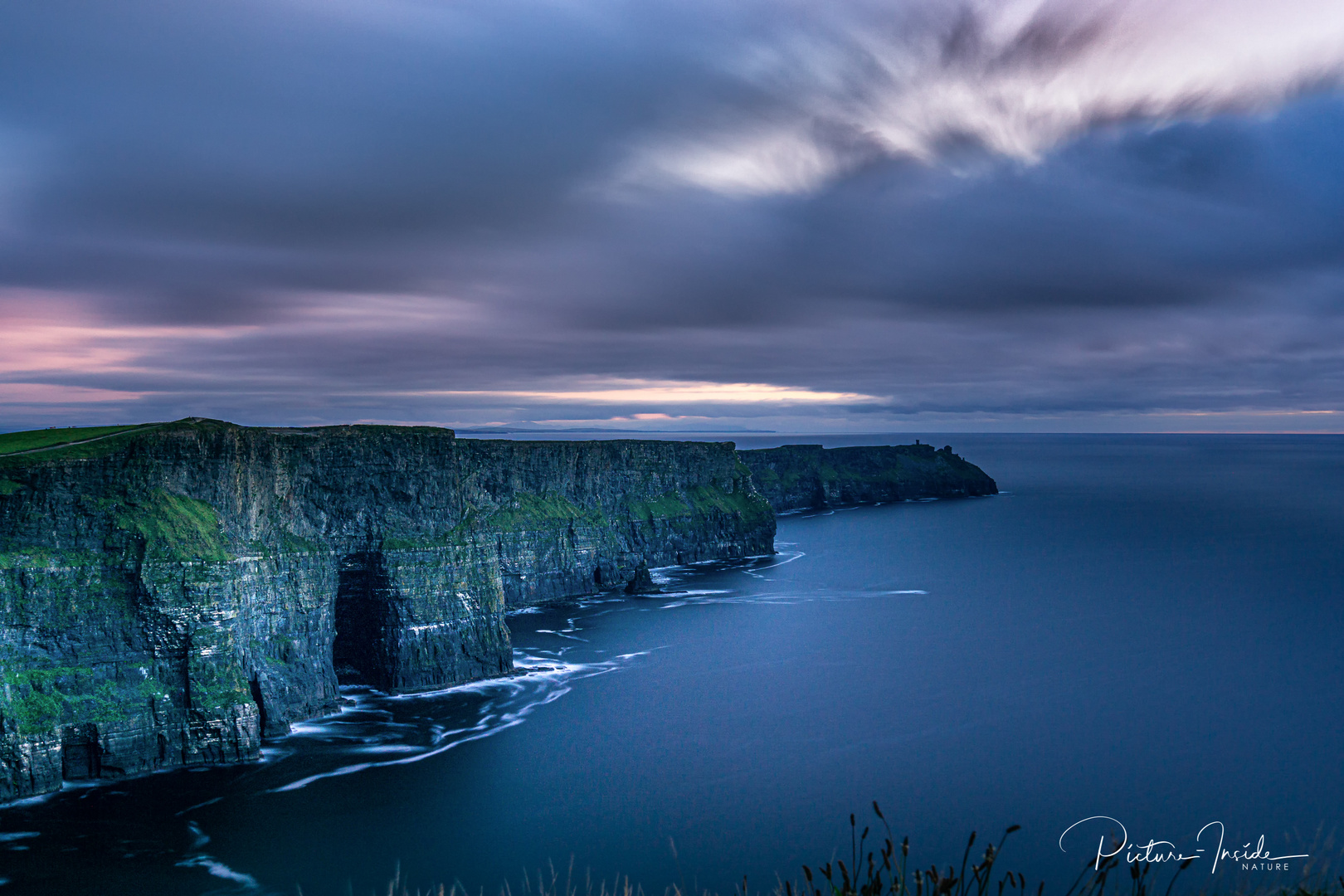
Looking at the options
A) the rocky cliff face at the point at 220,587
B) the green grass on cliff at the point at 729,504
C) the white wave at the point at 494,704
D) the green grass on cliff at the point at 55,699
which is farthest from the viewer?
the green grass on cliff at the point at 729,504

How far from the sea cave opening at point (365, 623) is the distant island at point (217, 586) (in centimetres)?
14

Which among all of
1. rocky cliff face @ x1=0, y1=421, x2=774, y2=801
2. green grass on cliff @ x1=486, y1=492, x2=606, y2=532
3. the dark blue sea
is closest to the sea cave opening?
rocky cliff face @ x1=0, y1=421, x2=774, y2=801

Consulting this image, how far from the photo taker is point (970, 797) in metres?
49.3

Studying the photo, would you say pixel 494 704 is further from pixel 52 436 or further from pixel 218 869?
pixel 52 436

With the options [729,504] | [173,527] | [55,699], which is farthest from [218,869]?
[729,504]

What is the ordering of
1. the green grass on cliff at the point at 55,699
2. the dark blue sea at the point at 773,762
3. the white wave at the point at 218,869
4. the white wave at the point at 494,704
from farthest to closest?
the white wave at the point at 494,704 → the green grass on cliff at the point at 55,699 → the dark blue sea at the point at 773,762 → the white wave at the point at 218,869

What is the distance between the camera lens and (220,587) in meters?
49.3

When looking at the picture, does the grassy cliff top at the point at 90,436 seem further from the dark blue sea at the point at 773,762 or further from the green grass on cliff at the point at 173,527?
the dark blue sea at the point at 773,762

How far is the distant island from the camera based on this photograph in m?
44.7

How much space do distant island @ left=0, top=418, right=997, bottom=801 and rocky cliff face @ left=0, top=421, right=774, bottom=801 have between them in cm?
10

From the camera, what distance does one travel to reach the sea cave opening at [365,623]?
208ft

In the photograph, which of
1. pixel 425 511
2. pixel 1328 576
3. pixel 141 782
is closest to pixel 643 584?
pixel 425 511

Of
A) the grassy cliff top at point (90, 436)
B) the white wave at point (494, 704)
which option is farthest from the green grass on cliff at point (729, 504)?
the grassy cliff top at point (90, 436)

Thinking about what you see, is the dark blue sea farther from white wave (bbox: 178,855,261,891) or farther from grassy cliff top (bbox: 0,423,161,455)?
grassy cliff top (bbox: 0,423,161,455)
